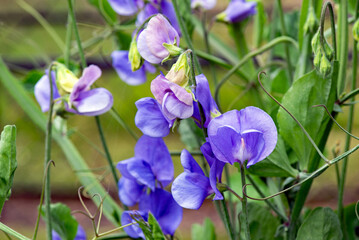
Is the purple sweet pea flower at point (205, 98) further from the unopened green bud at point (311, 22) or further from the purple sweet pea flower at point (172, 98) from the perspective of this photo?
the unopened green bud at point (311, 22)

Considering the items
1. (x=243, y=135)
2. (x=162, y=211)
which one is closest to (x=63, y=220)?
(x=162, y=211)

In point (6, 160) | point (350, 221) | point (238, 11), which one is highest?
point (238, 11)

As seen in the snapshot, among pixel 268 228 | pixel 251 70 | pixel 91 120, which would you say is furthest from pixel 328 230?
pixel 91 120

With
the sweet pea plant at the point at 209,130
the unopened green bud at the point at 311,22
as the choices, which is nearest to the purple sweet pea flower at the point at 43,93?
the sweet pea plant at the point at 209,130

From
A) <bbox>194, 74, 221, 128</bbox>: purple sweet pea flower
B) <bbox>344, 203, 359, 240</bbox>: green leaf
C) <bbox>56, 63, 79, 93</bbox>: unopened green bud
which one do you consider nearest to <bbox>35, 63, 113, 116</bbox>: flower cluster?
<bbox>56, 63, 79, 93</bbox>: unopened green bud

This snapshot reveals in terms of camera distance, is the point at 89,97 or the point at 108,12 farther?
the point at 108,12

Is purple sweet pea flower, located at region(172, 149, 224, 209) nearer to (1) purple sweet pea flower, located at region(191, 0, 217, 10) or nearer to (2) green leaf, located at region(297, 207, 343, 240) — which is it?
(2) green leaf, located at region(297, 207, 343, 240)

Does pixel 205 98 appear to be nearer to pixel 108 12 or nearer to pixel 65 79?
pixel 65 79
